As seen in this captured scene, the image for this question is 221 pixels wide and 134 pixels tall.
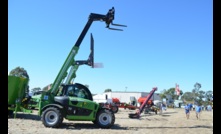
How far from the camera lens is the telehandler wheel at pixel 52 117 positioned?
13969 millimetres

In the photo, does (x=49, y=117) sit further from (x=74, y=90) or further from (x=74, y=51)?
(x=74, y=51)

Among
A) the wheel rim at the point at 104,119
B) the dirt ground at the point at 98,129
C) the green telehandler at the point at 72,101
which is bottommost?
the dirt ground at the point at 98,129

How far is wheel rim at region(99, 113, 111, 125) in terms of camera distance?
1501cm

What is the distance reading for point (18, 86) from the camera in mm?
18656

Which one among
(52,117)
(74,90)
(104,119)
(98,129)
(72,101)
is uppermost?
(74,90)

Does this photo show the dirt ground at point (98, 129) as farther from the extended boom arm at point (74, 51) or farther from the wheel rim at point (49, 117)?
the extended boom arm at point (74, 51)

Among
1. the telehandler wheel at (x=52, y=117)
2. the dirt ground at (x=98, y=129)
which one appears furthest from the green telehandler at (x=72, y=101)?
the dirt ground at (x=98, y=129)

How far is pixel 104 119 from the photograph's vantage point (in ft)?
49.5

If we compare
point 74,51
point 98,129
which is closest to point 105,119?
point 98,129

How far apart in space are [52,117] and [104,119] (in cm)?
288

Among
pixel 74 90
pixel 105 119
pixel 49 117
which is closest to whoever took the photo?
pixel 49 117
